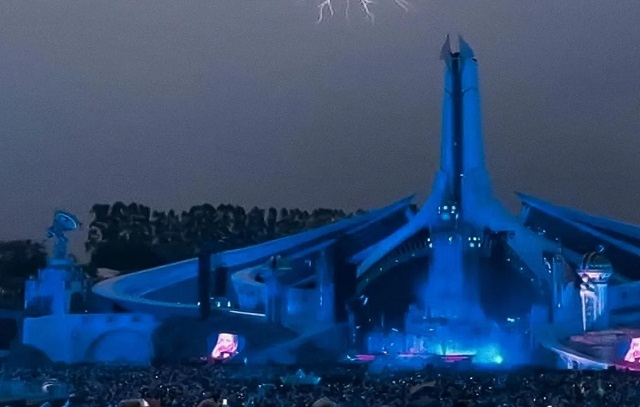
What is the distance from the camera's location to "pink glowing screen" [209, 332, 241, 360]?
37241 millimetres

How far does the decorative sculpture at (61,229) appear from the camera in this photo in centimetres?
4069

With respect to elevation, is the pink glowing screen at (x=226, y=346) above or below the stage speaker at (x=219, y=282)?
below

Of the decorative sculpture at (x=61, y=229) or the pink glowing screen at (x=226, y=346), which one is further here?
the decorative sculpture at (x=61, y=229)

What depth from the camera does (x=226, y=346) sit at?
37625 millimetres

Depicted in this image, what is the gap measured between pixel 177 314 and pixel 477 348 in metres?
11.5

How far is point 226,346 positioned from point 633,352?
12.9m

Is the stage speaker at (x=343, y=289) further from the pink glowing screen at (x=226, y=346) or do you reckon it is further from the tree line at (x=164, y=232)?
the tree line at (x=164, y=232)

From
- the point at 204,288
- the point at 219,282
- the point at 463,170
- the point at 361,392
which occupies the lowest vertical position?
the point at 361,392

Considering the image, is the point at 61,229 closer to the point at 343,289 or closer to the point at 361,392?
the point at 343,289

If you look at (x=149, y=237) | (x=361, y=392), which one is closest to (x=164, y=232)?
(x=149, y=237)

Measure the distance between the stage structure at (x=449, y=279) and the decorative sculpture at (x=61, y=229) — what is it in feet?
14.4

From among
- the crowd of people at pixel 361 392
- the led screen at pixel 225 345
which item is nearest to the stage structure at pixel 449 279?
the led screen at pixel 225 345

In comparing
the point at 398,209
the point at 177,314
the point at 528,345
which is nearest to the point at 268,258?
the point at 398,209

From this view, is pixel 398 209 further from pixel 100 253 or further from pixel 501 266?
pixel 100 253
